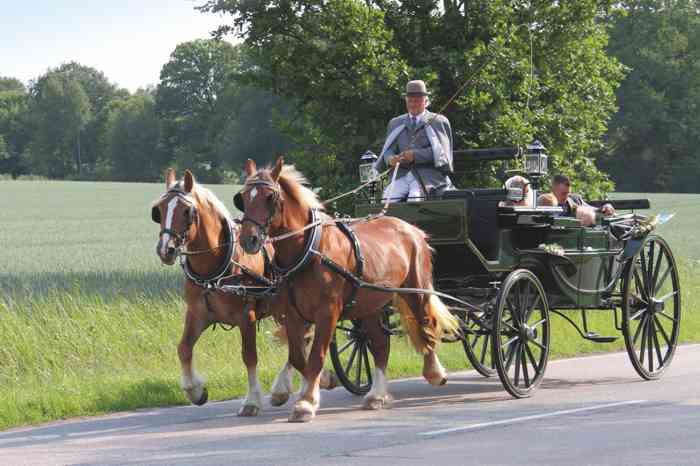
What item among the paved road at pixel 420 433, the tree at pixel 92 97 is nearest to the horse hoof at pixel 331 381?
the paved road at pixel 420 433

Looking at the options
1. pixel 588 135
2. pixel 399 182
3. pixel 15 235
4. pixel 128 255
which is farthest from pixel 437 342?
pixel 15 235

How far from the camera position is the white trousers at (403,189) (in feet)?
35.7

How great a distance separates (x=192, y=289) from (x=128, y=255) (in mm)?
17419

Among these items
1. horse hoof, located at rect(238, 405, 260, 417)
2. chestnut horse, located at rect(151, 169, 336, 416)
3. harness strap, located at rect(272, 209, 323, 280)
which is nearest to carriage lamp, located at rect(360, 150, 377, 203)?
chestnut horse, located at rect(151, 169, 336, 416)

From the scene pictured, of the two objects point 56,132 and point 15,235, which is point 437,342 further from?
point 56,132

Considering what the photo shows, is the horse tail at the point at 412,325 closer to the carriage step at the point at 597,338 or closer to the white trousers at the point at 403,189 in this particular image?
the white trousers at the point at 403,189

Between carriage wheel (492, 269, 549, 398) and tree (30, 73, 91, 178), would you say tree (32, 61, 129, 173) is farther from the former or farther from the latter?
carriage wheel (492, 269, 549, 398)

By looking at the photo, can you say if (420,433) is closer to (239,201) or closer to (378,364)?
(378,364)

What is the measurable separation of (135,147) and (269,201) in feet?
294

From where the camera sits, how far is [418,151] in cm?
1078

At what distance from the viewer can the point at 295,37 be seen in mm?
18516

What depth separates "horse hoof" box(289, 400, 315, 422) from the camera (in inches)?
345

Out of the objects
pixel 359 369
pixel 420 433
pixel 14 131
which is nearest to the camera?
pixel 420 433

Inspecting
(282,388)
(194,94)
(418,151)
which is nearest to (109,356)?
(282,388)
